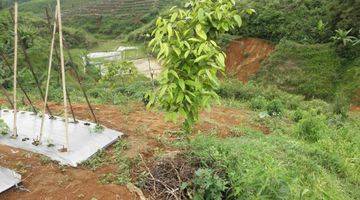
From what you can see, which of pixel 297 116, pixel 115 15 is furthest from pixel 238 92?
pixel 115 15

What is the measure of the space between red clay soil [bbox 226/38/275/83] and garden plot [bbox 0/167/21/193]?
58.1 ft

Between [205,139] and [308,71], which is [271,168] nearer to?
[205,139]

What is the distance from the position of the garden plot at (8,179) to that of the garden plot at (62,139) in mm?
534

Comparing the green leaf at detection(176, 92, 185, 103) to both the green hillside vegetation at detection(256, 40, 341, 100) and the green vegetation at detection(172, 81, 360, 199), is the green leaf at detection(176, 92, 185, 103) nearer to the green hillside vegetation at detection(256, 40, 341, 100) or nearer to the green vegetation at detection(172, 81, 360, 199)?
the green vegetation at detection(172, 81, 360, 199)

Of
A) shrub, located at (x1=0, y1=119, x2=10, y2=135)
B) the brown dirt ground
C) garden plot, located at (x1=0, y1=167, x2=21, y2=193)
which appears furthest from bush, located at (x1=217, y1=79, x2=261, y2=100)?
garden plot, located at (x1=0, y1=167, x2=21, y2=193)

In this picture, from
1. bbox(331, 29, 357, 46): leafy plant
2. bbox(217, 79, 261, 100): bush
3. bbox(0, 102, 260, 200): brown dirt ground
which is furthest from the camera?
bbox(331, 29, 357, 46): leafy plant

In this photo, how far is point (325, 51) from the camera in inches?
783

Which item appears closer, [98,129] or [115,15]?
[98,129]

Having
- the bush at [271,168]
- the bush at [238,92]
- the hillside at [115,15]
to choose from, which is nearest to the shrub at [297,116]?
the bush at [271,168]

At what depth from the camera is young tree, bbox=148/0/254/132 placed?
4.05 meters

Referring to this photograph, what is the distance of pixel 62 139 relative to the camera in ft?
17.1

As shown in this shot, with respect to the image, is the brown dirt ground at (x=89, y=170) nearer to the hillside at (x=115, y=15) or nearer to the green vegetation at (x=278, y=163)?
the green vegetation at (x=278, y=163)

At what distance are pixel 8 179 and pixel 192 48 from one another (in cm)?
213

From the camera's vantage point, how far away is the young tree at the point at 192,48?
4.05 metres
